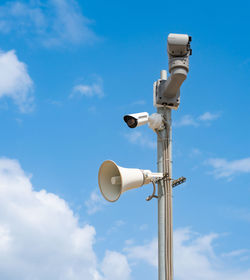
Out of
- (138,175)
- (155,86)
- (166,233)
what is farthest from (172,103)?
(166,233)

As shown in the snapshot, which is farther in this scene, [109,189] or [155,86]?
[155,86]

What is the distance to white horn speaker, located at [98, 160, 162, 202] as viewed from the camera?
10.2 metres

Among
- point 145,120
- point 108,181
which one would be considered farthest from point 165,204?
point 145,120

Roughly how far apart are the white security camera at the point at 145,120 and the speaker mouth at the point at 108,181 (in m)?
1.05

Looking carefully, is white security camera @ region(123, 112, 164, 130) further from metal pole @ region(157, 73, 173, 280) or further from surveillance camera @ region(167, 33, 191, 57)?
surveillance camera @ region(167, 33, 191, 57)

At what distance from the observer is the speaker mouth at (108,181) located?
10.5 m

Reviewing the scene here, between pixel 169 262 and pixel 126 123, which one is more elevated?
pixel 126 123

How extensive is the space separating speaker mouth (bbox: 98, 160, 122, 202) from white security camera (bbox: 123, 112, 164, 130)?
105 centimetres

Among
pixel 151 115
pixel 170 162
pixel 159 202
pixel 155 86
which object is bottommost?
pixel 159 202

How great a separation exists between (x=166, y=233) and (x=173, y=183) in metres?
1.14

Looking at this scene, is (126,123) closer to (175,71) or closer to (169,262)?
(175,71)

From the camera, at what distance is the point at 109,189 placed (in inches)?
419

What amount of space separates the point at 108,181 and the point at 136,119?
151 cm

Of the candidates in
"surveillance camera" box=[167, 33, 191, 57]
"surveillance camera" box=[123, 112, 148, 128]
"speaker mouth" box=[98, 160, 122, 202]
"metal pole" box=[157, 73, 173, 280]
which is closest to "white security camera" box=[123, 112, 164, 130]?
"surveillance camera" box=[123, 112, 148, 128]
